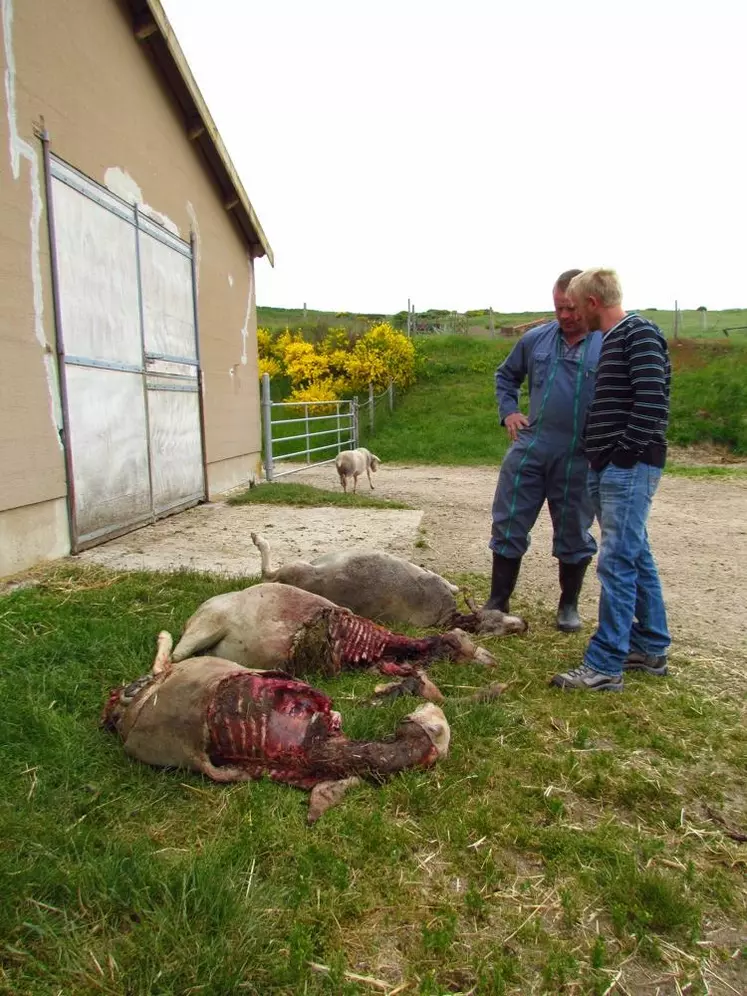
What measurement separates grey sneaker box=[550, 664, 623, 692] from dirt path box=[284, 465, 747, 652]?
3.73 ft

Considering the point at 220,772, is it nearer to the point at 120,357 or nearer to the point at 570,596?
the point at 570,596

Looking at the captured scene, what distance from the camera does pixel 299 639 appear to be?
10.6 feet

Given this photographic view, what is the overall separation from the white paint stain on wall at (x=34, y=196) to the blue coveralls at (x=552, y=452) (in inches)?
129

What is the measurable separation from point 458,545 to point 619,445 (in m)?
3.46

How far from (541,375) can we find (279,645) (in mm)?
2179

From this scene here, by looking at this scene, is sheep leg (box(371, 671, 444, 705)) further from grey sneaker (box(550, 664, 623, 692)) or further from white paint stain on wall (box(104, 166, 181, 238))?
white paint stain on wall (box(104, 166, 181, 238))

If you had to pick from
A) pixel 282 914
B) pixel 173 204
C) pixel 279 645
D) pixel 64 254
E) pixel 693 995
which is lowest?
pixel 693 995

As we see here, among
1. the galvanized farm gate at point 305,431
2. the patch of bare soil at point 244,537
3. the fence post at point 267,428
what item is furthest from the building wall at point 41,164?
the galvanized farm gate at point 305,431

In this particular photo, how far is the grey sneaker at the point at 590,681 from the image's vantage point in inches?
127

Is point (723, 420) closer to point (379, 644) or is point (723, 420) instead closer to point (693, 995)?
point (379, 644)

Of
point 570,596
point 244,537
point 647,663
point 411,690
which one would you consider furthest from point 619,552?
point 244,537

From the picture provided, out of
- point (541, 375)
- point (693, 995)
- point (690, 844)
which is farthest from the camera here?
point (541, 375)

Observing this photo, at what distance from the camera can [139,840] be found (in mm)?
1982

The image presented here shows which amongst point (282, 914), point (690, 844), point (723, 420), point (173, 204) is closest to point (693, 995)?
point (690, 844)
